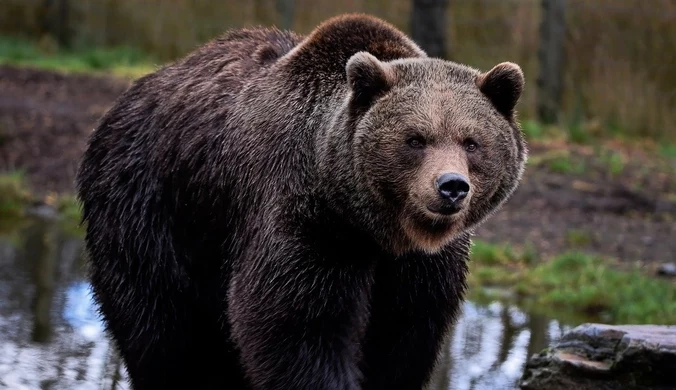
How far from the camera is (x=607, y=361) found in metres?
5.77

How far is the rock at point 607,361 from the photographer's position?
18.0 ft

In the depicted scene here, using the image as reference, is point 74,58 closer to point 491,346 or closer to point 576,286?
point 576,286

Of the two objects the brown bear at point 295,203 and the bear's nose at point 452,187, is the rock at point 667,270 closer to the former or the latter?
the brown bear at point 295,203

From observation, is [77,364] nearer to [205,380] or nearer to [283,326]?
[205,380]

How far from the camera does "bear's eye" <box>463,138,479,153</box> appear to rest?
181 inches

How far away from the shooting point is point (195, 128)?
5.62 metres

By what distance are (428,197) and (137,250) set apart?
1820 millimetres

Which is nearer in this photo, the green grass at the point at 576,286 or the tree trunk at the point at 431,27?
the green grass at the point at 576,286

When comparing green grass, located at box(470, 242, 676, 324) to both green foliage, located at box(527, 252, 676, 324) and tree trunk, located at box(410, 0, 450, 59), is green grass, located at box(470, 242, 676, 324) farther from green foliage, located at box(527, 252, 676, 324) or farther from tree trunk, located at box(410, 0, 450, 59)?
tree trunk, located at box(410, 0, 450, 59)

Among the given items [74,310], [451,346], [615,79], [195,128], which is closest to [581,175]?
[615,79]

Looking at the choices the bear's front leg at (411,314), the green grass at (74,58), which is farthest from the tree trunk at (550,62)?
the bear's front leg at (411,314)

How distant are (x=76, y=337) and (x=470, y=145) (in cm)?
334

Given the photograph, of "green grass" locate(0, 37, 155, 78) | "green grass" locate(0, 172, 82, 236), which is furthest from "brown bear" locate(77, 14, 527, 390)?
"green grass" locate(0, 37, 155, 78)

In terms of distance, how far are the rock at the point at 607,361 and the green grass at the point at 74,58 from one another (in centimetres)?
1106
